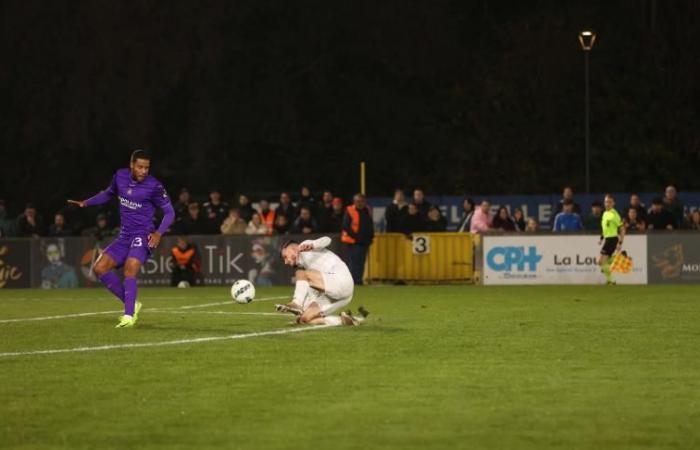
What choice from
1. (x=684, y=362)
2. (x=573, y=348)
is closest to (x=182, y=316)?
(x=573, y=348)

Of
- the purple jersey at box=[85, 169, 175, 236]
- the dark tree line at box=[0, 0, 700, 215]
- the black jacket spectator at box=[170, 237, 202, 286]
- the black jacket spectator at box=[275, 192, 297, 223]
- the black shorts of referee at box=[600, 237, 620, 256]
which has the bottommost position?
the black jacket spectator at box=[170, 237, 202, 286]

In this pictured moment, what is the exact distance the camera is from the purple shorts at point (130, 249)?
17109 millimetres

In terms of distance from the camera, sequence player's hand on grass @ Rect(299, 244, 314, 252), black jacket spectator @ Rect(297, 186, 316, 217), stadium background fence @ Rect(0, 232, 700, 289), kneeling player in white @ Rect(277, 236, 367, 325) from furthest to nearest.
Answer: black jacket spectator @ Rect(297, 186, 316, 217)
stadium background fence @ Rect(0, 232, 700, 289)
kneeling player in white @ Rect(277, 236, 367, 325)
player's hand on grass @ Rect(299, 244, 314, 252)

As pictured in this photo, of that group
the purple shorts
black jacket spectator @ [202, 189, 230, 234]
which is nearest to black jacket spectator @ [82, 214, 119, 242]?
black jacket spectator @ [202, 189, 230, 234]

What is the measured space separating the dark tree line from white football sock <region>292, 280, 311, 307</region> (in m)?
31.1

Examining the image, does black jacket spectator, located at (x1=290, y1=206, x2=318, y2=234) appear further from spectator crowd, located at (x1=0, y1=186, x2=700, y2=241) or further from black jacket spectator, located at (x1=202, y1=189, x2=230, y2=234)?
black jacket spectator, located at (x1=202, y1=189, x2=230, y2=234)

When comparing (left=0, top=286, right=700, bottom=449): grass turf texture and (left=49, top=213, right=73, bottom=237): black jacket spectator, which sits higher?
(left=49, top=213, right=73, bottom=237): black jacket spectator

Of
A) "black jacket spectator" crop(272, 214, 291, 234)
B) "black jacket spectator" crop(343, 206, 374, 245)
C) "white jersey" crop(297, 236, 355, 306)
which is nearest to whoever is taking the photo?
"white jersey" crop(297, 236, 355, 306)

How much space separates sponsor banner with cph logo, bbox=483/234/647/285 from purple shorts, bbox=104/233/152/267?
46.1 feet

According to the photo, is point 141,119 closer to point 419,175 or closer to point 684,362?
point 419,175

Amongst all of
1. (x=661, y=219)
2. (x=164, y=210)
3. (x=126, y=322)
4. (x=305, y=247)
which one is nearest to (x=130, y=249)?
(x=164, y=210)

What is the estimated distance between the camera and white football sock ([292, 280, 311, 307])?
640 inches

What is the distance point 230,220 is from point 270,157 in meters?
21.2

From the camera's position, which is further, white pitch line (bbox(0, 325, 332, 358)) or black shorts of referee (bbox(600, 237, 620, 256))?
black shorts of referee (bbox(600, 237, 620, 256))
